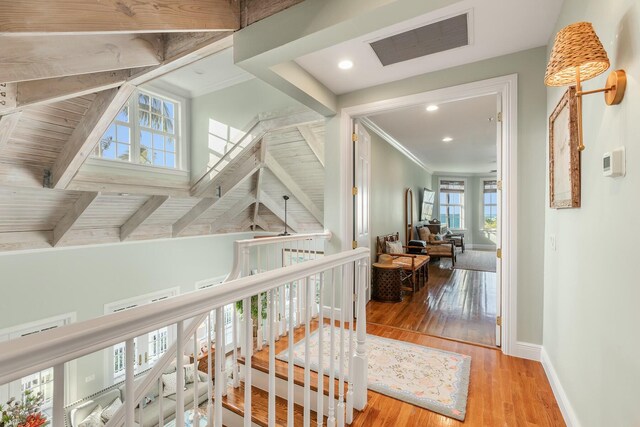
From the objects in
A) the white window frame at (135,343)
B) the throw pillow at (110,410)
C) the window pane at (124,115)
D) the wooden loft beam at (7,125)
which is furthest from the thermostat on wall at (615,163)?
the throw pillow at (110,410)

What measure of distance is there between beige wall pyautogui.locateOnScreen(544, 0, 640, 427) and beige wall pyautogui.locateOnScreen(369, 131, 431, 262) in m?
2.88

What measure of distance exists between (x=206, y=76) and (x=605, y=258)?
14.6 ft

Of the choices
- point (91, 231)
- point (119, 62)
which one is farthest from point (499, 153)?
point (91, 231)

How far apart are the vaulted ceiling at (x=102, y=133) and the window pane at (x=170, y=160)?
35cm

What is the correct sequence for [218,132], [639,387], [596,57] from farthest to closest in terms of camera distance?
[218,132] < [596,57] < [639,387]

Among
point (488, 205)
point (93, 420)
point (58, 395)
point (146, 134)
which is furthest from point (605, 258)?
point (488, 205)

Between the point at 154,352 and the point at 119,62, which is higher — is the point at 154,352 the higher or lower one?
the lower one

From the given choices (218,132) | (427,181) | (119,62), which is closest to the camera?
(119,62)

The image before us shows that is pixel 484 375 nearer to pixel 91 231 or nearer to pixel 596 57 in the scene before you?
pixel 596 57

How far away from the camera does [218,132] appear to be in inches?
178

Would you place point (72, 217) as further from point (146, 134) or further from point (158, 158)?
point (146, 134)

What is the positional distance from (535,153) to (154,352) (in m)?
6.72

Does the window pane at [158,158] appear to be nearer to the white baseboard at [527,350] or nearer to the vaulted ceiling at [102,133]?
the vaulted ceiling at [102,133]

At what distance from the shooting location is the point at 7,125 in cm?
251
